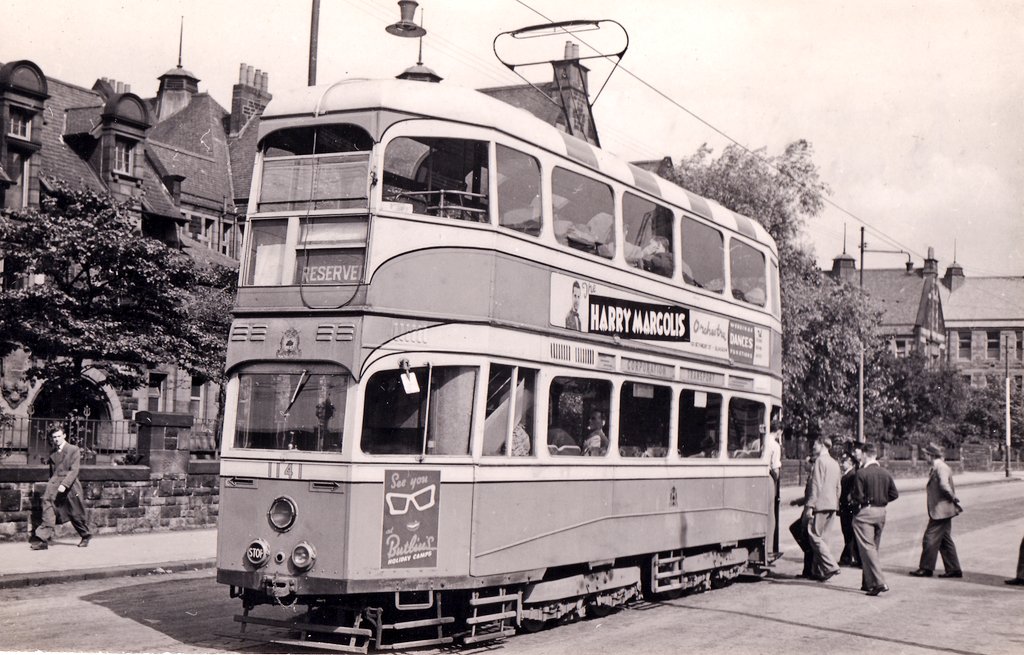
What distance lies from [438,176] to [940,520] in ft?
32.5

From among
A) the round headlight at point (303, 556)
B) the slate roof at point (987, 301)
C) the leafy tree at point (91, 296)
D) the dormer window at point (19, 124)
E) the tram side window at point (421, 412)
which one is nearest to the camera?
the round headlight at point (303, 556)

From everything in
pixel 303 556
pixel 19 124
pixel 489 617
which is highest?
pixel 19 124

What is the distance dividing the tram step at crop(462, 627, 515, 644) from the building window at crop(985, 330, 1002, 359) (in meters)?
68.1

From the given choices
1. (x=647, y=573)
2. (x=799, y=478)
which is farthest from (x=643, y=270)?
(x=799, y=478)

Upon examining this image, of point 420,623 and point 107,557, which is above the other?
point 420,623

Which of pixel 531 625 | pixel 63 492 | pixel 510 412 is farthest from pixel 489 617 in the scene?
pixel 63 492

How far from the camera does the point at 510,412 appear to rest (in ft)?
33.9

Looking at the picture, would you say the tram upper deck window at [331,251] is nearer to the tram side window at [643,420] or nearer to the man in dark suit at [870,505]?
the tram side window at [643,420]

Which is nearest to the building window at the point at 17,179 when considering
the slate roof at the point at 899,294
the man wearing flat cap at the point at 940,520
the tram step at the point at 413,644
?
the man wearing flat cap at the point at 940,520

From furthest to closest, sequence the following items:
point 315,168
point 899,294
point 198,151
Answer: point 899,294 → point 198,151 → point 315,168

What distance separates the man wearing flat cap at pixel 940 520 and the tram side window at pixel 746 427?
2.66 metres

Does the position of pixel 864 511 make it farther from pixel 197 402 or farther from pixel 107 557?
pixel 197 402

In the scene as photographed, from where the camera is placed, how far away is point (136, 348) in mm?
21641

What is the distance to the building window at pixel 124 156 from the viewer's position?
3631 cm
